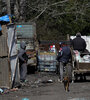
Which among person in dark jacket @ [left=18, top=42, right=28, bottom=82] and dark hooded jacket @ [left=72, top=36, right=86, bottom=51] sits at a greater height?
dark hooded jacket @ [left=72, top=36, right=86, bottom=51]

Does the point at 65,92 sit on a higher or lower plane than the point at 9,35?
lower

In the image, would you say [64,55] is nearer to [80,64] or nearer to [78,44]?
[80,64]

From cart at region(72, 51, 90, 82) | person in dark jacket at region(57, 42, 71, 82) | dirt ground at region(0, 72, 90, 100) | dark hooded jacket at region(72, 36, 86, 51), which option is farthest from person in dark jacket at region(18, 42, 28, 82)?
dark hooded jacket at region(72, 36, 86, 51)

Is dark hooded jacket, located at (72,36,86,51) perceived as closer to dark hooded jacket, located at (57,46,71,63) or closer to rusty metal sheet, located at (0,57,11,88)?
dark hooded jacket, located at (57,46,71,63)

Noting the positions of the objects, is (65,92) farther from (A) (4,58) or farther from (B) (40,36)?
(B) (40,36)

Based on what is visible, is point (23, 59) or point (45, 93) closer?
point (45, 93)

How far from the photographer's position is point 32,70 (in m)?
19.8

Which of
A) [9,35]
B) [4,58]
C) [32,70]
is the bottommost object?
[32,70]

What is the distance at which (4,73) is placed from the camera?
12.3m

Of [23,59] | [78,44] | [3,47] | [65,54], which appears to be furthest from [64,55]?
[3,47]

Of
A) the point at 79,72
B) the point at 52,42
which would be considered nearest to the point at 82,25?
the point at 52,42

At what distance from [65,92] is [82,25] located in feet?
55.7

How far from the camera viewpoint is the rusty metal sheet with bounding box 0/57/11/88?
1220 cm

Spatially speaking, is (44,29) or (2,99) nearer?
(2,99)
